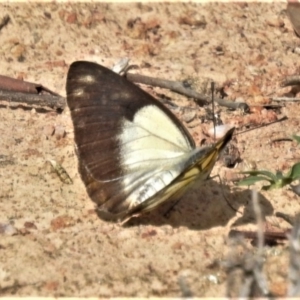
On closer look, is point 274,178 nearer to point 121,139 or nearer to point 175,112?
point 121,139

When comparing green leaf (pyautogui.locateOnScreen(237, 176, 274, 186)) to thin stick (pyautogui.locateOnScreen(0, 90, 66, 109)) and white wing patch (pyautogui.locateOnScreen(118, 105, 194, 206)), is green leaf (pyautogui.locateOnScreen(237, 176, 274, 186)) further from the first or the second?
thin stick (pyautogui.locateOnScreen(0, 90, 66, 109))

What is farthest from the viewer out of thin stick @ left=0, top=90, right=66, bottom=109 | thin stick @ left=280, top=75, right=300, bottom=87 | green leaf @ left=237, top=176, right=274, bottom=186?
thin stick @ left=280, top=75, right=300, bottom=87

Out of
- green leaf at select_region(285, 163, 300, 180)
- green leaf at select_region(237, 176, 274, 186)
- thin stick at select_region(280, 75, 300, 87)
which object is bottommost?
green leaf at select_region(237, 176, 274, 186)

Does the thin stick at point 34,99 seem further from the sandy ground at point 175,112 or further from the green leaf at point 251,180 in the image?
the green leaf at point 251,180

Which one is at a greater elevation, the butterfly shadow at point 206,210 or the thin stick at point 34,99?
the thin stick at point 34,99

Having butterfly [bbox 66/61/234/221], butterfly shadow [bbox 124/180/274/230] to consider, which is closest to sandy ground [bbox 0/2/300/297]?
butterfly shadow [bbox 124/180/274/230]

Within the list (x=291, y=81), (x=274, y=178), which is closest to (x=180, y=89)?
(x=291, y=81)

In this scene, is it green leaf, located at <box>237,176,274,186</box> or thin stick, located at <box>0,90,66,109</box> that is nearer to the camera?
green leaf, located at <box>237,176,274,186</box>

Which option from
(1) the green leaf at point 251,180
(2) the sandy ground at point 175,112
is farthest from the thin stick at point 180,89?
(1) the green leaf at point 251,180
